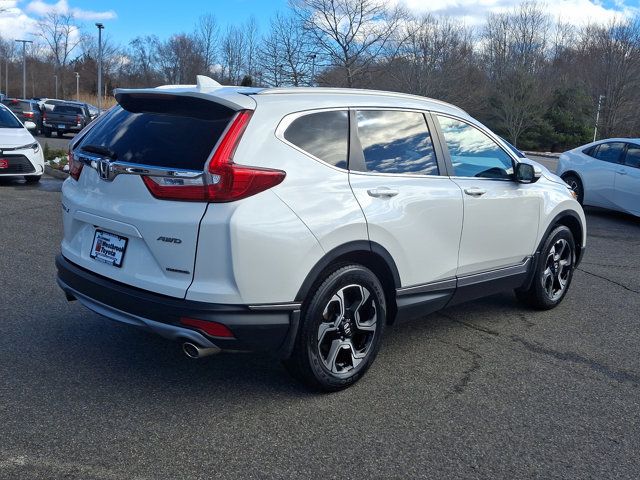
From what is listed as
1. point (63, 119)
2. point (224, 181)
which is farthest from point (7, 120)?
point (63, 119)

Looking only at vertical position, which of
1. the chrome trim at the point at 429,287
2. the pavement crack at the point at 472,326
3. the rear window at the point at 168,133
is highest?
the rear window at the point at 168,133

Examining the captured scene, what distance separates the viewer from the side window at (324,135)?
370 cm

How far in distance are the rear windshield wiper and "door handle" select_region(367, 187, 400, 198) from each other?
1.51 metres

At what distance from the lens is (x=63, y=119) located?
96.3 ft

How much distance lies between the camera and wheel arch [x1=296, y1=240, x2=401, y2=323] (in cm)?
360

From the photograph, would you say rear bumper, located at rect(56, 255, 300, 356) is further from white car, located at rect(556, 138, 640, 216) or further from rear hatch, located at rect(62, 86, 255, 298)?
white car, located at rect(556, 138, 640, 216)

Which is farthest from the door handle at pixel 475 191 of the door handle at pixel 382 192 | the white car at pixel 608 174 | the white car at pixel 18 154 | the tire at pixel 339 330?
the white car at pixel 18 154

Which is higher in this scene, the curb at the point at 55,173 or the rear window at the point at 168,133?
the rear window at the point at 168,133

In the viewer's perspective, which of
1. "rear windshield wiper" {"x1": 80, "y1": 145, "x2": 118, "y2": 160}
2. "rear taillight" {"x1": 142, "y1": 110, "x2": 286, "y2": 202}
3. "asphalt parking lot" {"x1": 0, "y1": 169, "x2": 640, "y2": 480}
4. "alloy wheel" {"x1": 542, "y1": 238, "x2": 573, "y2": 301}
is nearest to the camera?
"asphalt parking lot" {"x1": 0, "y1": 169, "x2": 640, "y2": 480}

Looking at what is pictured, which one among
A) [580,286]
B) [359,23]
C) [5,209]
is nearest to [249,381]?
[580,286]

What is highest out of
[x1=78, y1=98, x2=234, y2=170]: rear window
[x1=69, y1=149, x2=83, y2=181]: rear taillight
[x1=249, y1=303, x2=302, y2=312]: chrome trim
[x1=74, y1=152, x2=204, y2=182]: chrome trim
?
[x1=78, y1=98, x2=234, y2=170]: rear window

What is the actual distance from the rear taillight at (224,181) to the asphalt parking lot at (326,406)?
1.21m

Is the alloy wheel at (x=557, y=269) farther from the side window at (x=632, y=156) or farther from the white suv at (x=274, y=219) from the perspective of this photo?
the side window at (x=632, y=156)

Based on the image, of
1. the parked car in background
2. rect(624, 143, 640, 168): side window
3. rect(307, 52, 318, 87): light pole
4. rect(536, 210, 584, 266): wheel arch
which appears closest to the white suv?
rect(536, 210, 584, 266): wheel arch
